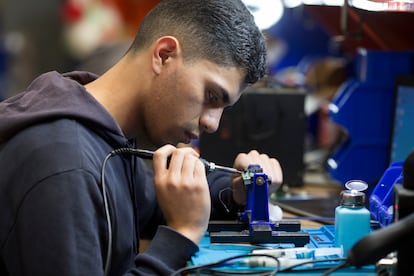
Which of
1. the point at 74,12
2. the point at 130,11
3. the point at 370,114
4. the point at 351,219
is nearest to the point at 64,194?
the point at 351,219

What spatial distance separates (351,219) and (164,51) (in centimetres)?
47

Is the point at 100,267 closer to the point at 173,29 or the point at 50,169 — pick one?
the point at 50,169

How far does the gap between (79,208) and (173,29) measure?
0.43m

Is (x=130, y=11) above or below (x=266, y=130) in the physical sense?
above

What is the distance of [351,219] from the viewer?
116 cm

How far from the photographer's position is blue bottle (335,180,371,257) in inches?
45.4

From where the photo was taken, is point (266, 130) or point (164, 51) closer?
point (164, 51)

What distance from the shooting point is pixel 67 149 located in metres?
1.16

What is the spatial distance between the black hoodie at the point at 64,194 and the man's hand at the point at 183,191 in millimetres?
30

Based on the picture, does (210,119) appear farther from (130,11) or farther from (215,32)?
(130,11)

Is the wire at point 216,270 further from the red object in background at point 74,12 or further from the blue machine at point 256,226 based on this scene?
the red object in background at point 74,12

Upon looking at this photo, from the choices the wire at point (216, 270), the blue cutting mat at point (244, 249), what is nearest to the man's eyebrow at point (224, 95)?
the blue cutting mat at point (244, 249)

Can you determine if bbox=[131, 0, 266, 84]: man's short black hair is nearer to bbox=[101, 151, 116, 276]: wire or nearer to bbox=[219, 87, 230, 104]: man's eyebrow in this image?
bbox=[219, 87, 230, 104]: man's eyebrow

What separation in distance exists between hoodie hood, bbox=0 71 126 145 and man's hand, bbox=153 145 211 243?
14cm
